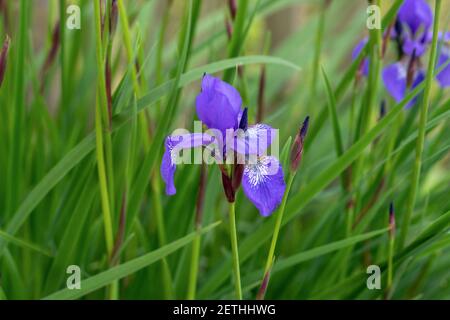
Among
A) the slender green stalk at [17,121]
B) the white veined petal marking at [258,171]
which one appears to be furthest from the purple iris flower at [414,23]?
the slender green stalk at [17,121]

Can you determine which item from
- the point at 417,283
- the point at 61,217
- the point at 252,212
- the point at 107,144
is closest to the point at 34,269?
the point at 61,217

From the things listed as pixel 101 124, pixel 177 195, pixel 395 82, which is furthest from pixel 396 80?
pixel 101 124

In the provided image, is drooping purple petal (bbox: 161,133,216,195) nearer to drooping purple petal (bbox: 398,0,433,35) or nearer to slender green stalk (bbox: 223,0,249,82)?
slender green stalk (bbox: 223,0,249,82)

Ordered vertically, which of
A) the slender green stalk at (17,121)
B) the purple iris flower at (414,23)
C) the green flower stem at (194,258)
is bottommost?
the green flower stem at (194,258)

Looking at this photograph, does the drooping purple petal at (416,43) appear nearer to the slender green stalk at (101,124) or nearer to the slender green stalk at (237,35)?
the slender green stalk at (237,35)

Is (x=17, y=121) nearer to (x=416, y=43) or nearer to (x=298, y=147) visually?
(x=298, y=147)

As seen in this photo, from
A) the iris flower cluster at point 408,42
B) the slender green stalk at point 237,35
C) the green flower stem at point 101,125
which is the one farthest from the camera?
the iris flower cluster at point 408,42

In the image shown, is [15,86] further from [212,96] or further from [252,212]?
[252,212]
